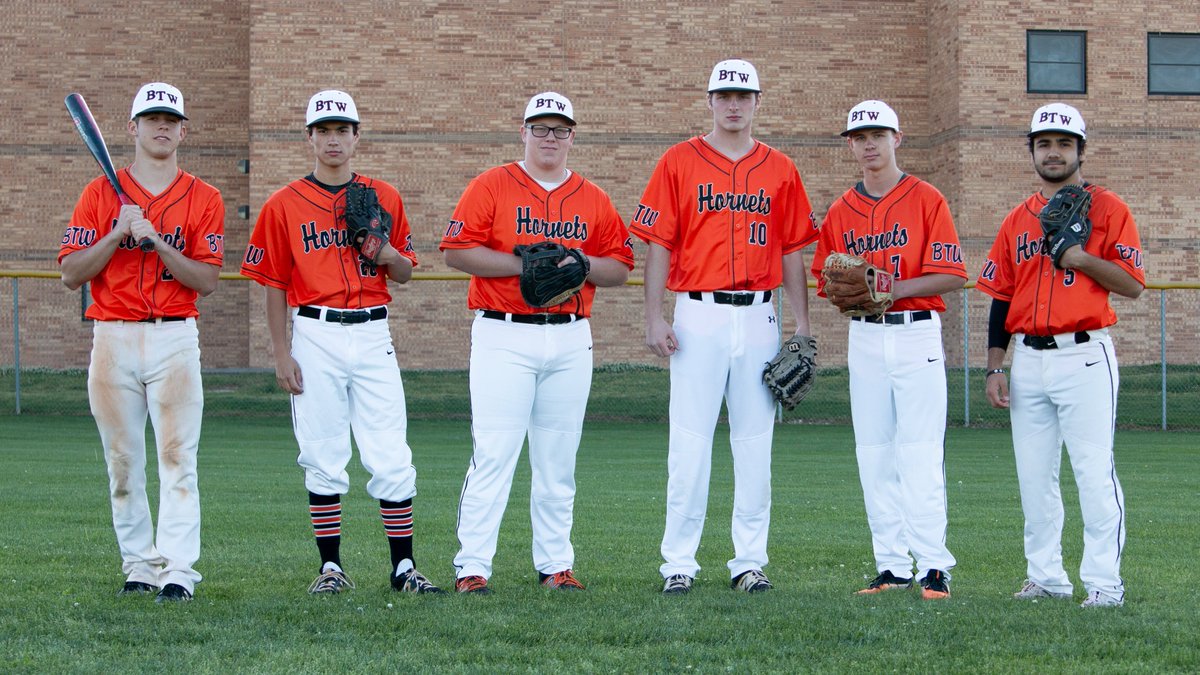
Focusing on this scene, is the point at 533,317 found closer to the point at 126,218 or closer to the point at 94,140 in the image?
the point at 126,218

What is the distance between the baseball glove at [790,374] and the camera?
21.8ft

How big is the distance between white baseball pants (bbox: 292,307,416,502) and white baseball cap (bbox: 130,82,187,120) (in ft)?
3.82

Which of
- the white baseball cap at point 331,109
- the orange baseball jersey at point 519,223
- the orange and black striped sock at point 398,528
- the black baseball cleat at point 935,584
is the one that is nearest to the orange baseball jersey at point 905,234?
the orange baseball jersey at point 519,223

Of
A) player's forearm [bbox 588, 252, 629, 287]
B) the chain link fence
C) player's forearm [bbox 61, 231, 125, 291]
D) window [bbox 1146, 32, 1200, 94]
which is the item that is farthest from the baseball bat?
window [bbox 1146, 32, 1200, 94]

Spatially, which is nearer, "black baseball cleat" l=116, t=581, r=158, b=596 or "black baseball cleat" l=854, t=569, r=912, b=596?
"black baseball cleat" l=116, t=581, r=158, b=596

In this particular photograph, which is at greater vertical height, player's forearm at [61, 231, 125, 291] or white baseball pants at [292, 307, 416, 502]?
player's forearm at [61, 231, 125, 291]

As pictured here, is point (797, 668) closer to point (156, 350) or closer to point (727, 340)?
point (727, 340)

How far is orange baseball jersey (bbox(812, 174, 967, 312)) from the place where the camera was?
22.2 feet

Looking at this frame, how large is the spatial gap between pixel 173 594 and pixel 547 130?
2.89 m

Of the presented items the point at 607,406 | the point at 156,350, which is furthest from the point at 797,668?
the point at 607,406

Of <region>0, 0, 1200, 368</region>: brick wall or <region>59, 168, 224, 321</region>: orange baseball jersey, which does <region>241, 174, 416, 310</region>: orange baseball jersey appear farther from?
<region>0, 0, 1200, 368</region>: brick wall

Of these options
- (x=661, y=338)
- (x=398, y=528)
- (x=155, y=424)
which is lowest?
(x=398, y=528)

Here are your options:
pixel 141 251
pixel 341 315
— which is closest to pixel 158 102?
pixel 141 251

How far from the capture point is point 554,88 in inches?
1085
